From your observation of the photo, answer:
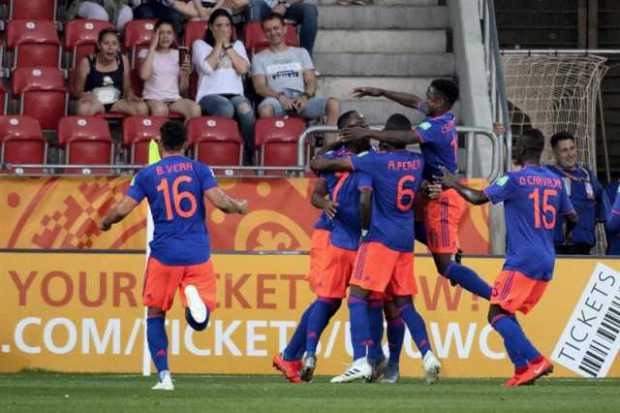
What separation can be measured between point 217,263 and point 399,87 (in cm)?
440

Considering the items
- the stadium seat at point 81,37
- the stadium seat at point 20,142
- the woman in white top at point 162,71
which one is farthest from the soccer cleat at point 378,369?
the stadium seat at point 81,37

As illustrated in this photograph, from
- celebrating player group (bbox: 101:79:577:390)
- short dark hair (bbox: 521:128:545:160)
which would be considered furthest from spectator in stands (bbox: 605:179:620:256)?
short dark hair (bbox: 521:128:545:160)

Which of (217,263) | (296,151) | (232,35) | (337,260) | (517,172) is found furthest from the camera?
(232,35)

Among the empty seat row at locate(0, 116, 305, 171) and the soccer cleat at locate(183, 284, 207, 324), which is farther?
the empty seat row at locate(0, 116, 305, 171)

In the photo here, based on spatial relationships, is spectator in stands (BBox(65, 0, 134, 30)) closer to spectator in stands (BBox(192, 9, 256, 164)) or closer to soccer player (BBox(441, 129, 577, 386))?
spectator in stands (BBox(192, 9, 256, 164))

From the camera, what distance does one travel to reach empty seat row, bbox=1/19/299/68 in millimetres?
21172

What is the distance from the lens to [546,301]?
1794cm

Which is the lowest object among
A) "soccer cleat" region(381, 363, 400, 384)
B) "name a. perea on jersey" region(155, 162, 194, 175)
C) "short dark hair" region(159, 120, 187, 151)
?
"soccer cleat" region(381, 363, 400, 384)

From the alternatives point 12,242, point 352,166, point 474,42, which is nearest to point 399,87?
point 474,42

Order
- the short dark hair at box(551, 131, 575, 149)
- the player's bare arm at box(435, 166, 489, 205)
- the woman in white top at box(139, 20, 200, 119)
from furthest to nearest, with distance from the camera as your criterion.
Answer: the woman in white top at box(139, 20, 200, 119), the short dark hair at box(551, 131, 575, 149), the player's bare arm at box(435, 166, 489, 205)

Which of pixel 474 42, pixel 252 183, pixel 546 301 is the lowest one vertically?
pixel 546 301

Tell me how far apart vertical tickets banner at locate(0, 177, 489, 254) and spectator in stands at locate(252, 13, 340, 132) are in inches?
83.3

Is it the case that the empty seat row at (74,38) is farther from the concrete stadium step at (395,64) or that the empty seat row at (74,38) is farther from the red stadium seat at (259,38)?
the concrete stadium step at (395,64)

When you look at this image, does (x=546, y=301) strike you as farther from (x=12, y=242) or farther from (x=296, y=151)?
(x=12, y=242)
